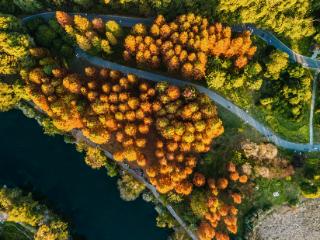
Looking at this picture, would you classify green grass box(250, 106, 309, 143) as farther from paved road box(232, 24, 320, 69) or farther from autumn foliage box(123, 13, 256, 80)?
autumn foliage box(123, 13, 256, 80)

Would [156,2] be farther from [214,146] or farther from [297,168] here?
[297,168]

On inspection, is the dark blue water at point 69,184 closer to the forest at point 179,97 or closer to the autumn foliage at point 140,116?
the forest at point 179,97

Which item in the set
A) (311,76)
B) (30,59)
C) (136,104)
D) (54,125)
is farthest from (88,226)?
(311,76)

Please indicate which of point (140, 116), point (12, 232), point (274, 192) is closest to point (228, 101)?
point (140, 116)

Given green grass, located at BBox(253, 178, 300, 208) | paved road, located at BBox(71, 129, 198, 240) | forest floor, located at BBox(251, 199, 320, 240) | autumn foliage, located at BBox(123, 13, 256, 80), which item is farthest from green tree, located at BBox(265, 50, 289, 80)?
paved road, located at BBox(71, 129, 198, 240)

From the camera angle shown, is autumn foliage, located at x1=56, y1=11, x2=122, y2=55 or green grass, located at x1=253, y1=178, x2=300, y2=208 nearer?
autumn foliage, located at x1=56, y1=11, x2=122, y2=55

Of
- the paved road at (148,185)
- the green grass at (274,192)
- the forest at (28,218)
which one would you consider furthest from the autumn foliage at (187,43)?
the forest at (28,218)
